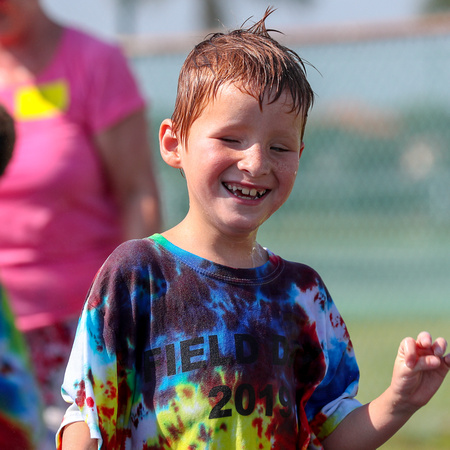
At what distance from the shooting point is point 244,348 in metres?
1.71

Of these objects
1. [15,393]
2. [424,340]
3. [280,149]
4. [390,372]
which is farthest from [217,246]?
[390,372]

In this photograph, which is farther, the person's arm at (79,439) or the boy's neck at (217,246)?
the boy's neck at (217,246)

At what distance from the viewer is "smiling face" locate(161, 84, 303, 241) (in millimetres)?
1702

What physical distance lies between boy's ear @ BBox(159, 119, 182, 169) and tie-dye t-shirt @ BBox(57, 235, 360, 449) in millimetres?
195

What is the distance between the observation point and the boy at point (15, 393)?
232 cm

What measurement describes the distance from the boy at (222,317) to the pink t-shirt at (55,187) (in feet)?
3.68

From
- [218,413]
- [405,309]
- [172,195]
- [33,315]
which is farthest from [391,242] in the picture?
[218,413]

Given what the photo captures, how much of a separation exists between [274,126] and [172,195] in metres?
5.48

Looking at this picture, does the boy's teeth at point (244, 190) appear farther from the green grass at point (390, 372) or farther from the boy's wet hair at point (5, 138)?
the green grass at point (390, 372)

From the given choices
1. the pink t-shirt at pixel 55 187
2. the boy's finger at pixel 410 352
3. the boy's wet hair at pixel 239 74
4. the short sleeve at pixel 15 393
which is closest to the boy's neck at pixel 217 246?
the boy's wet hair at pixel 239 74

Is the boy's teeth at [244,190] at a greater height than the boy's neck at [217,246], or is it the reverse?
the boy's teeth at [244,190]

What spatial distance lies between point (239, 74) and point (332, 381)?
0.73 metres

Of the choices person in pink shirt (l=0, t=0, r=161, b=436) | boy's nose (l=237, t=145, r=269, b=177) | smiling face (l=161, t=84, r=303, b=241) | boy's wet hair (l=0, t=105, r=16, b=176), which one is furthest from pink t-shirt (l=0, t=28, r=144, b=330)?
boy's nose (l=237, t=145, r=269, b=177)

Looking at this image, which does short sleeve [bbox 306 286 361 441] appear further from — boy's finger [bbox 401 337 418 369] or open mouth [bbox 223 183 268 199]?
open mouth [bbox 223 183 268 199]
